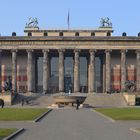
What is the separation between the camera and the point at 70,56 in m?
142

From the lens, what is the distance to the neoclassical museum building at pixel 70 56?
130 m

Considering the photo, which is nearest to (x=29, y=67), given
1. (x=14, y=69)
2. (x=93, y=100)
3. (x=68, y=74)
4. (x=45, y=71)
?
(x=14, y=69)

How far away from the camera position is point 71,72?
14200 cm

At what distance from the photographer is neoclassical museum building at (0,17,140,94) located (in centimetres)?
12975

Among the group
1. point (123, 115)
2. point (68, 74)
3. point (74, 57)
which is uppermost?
point (74, 57)

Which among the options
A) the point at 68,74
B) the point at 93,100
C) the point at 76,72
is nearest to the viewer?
the point at 93,100

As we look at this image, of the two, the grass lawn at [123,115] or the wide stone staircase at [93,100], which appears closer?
the grass lawn at [123,115]

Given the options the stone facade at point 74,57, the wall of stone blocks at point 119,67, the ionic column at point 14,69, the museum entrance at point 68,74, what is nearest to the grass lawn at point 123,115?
the stone facade at point 74,57

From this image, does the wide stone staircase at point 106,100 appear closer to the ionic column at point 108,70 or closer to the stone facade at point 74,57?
the stone facade at point 74,57

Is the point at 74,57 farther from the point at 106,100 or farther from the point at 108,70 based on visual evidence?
the point at 106,100

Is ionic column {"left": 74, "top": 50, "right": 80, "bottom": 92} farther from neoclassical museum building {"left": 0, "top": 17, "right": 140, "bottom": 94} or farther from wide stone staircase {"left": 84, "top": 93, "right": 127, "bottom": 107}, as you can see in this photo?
wide stone staircase {"left": 84, "top": 93, "right": 127, "bottom": 107}

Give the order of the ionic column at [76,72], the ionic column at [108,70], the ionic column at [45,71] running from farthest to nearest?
the ionic column at [76,72] → the ionic column at [108,70] → the ionic column at [45,71]

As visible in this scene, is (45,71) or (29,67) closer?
(45,71)

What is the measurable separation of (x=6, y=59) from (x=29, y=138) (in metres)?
111
